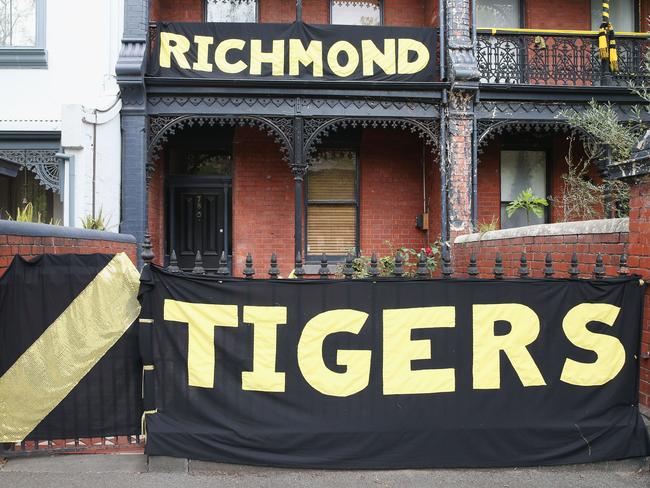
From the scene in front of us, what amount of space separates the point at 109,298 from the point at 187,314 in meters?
0.66

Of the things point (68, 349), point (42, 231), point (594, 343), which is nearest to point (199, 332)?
point (68, 349)

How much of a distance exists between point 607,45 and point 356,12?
5.01 m

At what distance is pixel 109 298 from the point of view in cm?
425

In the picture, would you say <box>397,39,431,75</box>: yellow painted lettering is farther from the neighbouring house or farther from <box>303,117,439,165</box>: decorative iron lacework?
the neighbouring house

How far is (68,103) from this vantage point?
9.69 m

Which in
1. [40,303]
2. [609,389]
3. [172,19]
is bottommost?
[609,389]

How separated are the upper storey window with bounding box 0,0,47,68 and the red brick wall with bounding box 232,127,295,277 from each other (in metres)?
3.85

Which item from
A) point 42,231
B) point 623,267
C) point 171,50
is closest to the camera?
point 623,267

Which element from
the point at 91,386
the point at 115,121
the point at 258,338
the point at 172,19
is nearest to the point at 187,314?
the point at 258,338

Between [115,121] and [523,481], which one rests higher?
[115,121]

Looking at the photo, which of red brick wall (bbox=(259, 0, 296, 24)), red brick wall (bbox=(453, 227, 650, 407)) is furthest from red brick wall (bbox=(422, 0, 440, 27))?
red brick wall (bbox=(453, 227, 650, 407))

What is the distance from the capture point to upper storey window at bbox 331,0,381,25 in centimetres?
1174

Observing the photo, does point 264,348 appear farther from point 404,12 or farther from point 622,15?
point 622,15

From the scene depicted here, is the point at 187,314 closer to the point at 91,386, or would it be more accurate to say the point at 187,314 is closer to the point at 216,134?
the point at 91,386
